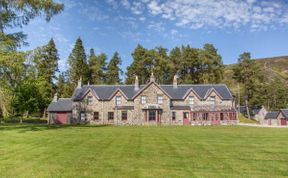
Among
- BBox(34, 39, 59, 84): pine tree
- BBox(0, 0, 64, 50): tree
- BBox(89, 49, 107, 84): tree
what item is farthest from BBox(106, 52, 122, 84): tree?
BBox(0, 0, 64, 50): tree

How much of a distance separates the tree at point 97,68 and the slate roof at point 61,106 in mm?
23541

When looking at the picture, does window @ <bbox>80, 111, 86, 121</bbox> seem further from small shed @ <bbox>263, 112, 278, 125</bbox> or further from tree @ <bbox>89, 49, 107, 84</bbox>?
small shed @ <bbox>263, 112, 278, 125</bbox>

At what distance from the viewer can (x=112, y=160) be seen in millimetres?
10609

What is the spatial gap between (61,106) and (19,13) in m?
27.0

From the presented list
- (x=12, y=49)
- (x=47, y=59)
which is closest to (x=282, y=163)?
(x=12, y=49)

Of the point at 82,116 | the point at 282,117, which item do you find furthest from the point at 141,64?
the point at 282,117

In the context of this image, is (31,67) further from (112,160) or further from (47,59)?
(47,59)

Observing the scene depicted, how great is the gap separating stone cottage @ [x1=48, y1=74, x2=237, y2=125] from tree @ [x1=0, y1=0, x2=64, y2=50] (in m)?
22.5

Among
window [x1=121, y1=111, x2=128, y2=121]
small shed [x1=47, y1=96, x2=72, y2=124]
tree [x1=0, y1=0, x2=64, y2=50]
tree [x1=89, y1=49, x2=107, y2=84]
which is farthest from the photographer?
tree [x1=89, y1=49, x2=107, y2=84]

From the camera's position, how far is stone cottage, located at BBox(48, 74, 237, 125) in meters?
42.8

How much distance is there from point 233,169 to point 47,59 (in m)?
61.5

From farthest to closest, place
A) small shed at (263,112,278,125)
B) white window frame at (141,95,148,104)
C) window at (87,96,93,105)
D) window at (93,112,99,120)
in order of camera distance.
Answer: small shed at (263,112,278,125) < window at (87,96,93,105) < window at (93,112,99,120) < white window frame at (141,95,148,104)

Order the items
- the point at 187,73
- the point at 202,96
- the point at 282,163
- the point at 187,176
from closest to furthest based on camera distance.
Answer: the point at 187,176, the point at 282,163, the point at 202,96, the point at 187,73

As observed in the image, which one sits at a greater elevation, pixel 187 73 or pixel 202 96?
pixel 187 73
